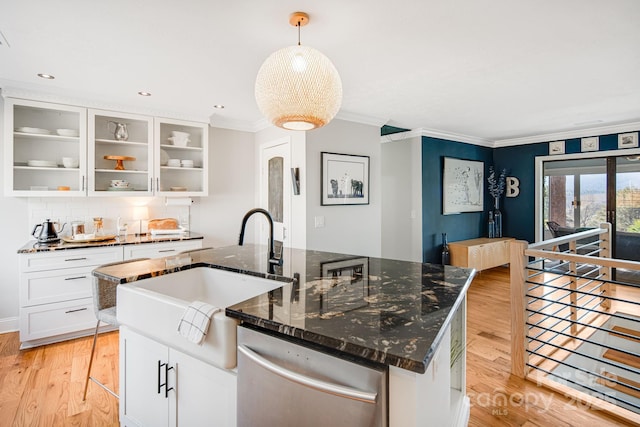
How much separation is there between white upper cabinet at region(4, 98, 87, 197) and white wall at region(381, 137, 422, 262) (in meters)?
4.16

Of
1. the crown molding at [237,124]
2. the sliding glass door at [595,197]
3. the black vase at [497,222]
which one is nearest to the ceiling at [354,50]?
the crown molding at [237,124]

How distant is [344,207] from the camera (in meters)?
4.01

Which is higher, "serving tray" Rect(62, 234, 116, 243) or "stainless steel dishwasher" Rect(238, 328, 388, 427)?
"serving tray" Rect(62, 234, 116, 243)

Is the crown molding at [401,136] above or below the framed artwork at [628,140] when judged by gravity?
above

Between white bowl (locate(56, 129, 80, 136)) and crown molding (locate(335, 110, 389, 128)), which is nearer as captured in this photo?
white bowl (locate(56, 129, 80, 136))

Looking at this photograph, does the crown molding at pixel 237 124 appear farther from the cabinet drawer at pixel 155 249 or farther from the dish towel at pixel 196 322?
the dish towel at pixel 196 322

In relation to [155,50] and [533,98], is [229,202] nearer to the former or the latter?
[155,50]

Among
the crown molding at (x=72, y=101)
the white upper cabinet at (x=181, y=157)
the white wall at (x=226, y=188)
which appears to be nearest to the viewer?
the crown molding at (x=72, y=101)

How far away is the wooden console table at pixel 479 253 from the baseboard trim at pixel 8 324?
18.1 ft

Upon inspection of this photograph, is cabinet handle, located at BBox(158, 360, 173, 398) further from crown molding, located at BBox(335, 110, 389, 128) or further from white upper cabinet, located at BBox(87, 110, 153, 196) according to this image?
crown molding, located at BBox(335, 110, 389, 128)

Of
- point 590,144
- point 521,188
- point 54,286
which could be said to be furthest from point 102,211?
point 590,144

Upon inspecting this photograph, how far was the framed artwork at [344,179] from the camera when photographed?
381 cm

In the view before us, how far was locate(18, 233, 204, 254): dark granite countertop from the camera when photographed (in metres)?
2.92

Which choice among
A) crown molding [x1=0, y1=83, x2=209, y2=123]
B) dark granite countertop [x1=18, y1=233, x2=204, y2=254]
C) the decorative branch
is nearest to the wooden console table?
the decorative branch
